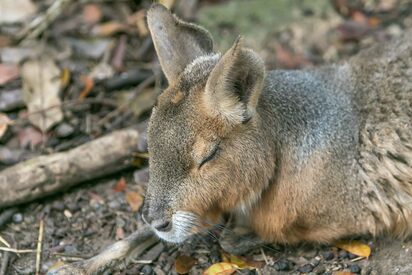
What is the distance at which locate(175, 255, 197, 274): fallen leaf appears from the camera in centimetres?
433

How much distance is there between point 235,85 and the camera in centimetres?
369

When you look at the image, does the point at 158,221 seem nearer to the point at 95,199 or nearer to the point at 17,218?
the point at 95,199

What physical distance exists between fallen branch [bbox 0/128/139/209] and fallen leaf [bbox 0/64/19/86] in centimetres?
109

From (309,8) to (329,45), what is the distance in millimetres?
473

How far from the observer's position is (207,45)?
432 cm

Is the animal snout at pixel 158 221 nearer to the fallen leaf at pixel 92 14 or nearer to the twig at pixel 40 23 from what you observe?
the twig at pixel 40 23

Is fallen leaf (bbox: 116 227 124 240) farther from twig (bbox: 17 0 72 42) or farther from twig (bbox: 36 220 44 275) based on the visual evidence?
twig (bbox: 17 0 72 42)

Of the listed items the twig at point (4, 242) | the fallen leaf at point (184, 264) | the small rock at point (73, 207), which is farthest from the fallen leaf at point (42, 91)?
the fallen leaf at point (184, 264)

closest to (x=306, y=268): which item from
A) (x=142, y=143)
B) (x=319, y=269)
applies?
(x=319, y=269)

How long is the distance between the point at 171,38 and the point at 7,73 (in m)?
2.08

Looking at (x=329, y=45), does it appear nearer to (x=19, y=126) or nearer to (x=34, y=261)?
(x=19, y=126)

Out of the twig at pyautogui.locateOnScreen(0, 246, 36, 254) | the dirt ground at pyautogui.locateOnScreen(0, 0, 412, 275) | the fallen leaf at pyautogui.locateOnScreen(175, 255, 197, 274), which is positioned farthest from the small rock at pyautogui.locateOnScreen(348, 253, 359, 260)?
the twig at pyautogui.locateOnScreen(0, 246, 36, 254)

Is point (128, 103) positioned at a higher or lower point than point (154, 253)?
higher

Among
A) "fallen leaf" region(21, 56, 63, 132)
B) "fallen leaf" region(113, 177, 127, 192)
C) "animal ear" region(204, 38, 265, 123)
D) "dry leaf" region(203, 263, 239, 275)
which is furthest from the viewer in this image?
"fallen leaf" region(21, 56, 63, 132)
